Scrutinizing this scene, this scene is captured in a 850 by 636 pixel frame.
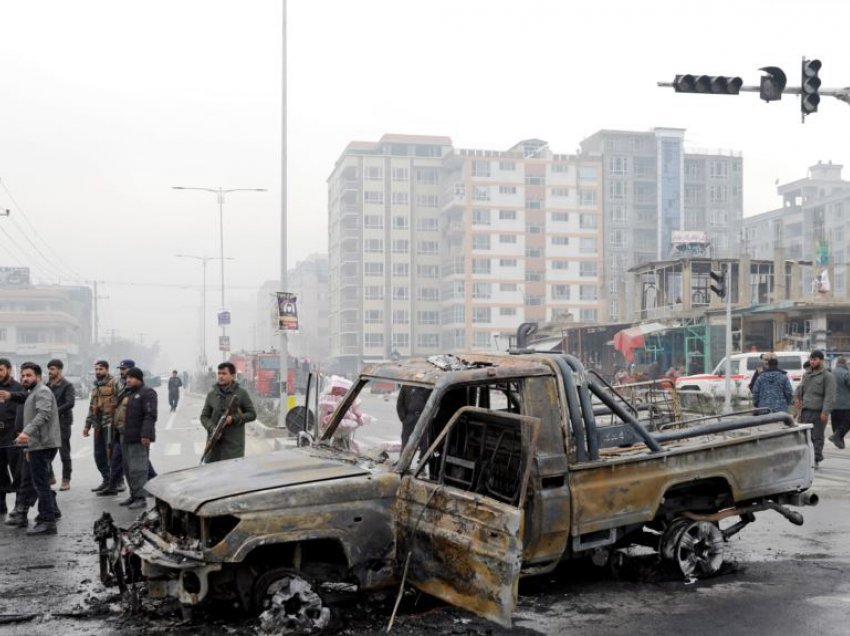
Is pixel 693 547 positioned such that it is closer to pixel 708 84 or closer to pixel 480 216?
pixel 708 84

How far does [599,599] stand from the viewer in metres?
6.36

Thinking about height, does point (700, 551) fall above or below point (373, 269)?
below

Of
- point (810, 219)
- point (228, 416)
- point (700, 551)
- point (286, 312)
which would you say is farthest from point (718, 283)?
point (810, 219)

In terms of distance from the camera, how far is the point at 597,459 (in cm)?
621

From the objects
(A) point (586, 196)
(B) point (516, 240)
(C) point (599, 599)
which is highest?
(A) point (586, 196)

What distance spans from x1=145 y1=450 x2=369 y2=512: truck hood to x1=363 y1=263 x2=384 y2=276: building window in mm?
90061

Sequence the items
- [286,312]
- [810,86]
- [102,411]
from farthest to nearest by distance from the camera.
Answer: [286,312]
[810,86]
[102,411]

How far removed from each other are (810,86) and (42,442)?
39.1 ft

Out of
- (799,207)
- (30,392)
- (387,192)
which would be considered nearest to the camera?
(30,392)

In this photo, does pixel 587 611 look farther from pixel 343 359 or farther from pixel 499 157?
pixel 343 359

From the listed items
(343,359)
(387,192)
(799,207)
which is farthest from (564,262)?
(799,207)

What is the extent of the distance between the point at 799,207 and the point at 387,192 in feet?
169

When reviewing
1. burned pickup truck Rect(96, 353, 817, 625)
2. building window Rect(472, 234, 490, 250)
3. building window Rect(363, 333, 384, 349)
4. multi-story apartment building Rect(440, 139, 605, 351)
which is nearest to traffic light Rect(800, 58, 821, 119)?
burned pickup truck Rect(96, 353, 817, 625)

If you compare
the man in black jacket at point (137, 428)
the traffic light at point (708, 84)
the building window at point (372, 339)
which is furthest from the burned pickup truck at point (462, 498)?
the building window at point (372, 339)
